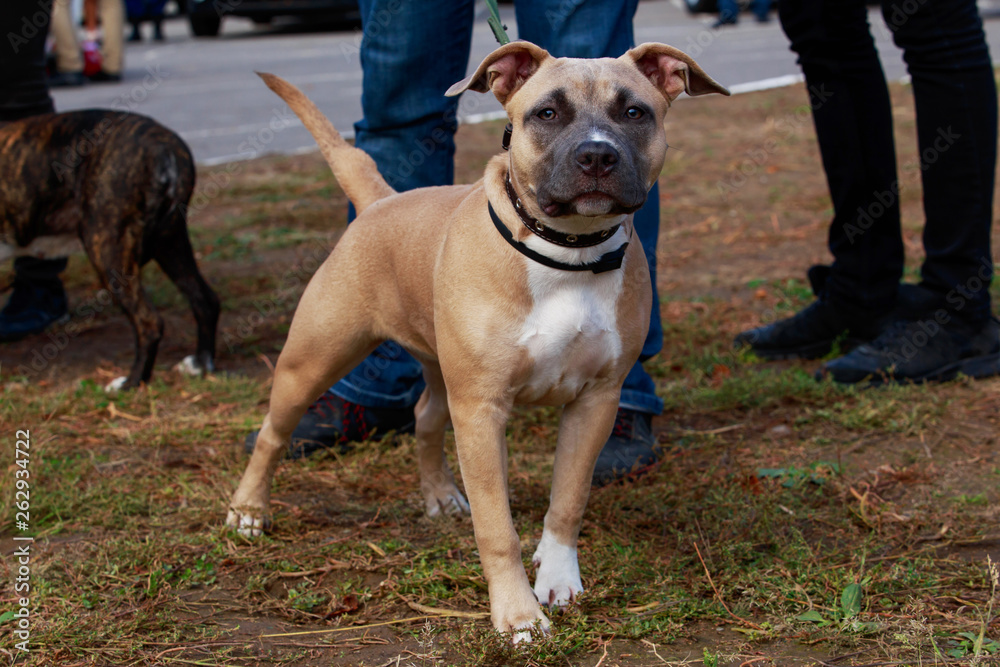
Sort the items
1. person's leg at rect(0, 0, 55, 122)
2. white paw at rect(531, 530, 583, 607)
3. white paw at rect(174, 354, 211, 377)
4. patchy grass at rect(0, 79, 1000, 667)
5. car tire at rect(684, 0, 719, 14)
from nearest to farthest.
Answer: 1. patchy grass at rect(0, 79, 1000, 667)
2. white paw at rect(531, 530, 583, 607)
3. white paw at rect(174, 354, 211, 377)
4. person's leg at rect(0, 0, 55, 122)
5. car tire at rect(684, 0, 719, 14)

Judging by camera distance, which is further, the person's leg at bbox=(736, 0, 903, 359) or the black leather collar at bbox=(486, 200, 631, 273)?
the person's leg at bbox=(736, 0, 903, 359)

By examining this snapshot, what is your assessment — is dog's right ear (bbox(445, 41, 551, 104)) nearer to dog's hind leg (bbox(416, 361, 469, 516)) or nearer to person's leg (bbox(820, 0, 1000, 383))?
dog's hind leg (bbox(416, 361, 469, 516))

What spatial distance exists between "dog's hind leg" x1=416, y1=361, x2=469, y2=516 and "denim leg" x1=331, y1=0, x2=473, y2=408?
49cm

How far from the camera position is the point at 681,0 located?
20.1 metres

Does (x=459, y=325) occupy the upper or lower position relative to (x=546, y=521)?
upper

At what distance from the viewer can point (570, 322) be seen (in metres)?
2.11

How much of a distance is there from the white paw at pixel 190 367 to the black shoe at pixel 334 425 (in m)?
0.99

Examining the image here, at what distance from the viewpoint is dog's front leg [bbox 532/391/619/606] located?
7.44 ft

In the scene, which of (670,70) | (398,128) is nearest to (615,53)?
(670,70)

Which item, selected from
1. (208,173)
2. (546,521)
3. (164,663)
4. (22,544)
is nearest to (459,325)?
(546,521)

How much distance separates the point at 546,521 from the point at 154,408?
1.96 m

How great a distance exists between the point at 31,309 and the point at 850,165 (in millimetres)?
3795

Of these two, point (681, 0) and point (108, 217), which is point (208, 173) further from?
point (681, 0)

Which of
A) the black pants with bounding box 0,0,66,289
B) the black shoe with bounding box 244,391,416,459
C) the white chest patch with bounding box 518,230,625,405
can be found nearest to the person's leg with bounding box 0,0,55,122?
the black pants with bounding box 0,0,66,289
